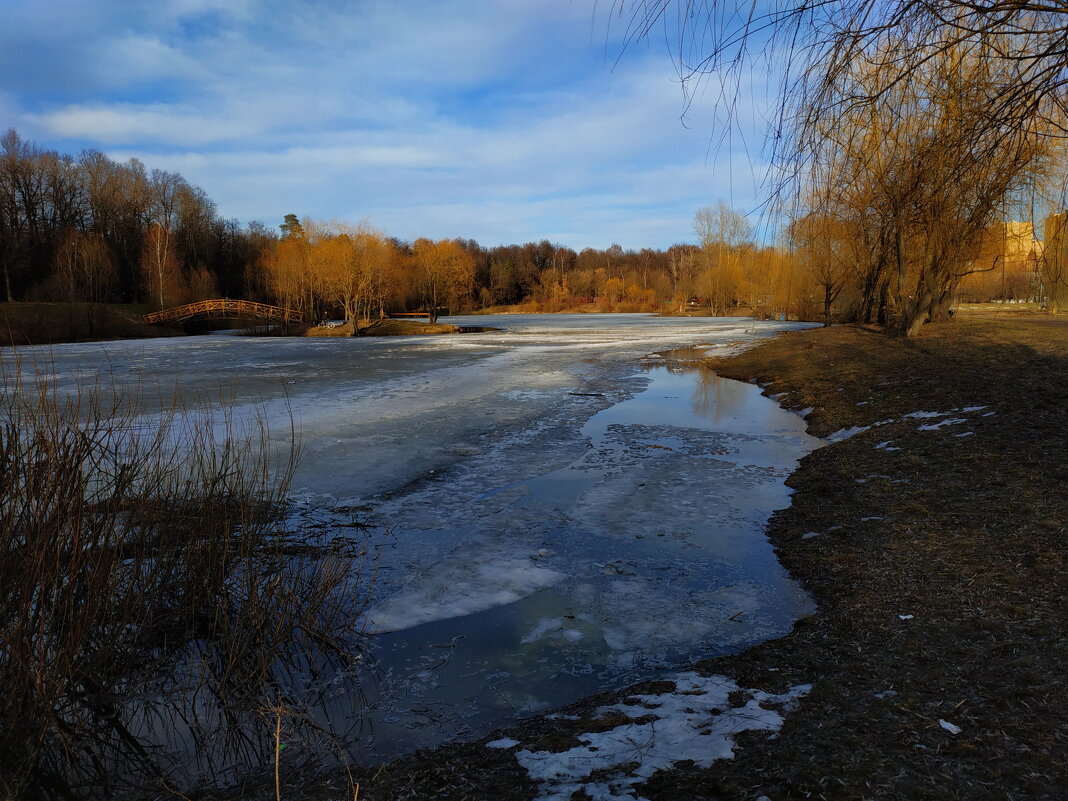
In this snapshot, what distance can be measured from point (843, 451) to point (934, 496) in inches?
94.6

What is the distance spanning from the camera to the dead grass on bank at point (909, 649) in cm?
229

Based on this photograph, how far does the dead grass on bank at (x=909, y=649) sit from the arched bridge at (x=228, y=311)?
4467 centimetres

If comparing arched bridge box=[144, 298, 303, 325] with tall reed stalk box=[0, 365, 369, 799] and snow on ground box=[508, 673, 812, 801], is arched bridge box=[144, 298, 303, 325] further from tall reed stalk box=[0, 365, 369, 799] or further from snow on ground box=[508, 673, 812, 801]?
snow on ground box=[508, 673, 812, 801]

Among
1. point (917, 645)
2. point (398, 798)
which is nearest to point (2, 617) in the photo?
point (398, 798)

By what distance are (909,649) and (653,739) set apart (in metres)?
1.57

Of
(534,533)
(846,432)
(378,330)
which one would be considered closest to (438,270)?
(378,330)

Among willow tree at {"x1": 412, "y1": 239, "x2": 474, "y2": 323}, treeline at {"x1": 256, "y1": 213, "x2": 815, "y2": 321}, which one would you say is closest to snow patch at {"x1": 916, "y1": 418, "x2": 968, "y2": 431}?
treeline at {"x1": 256, "y1": 213, "x2": 815, "y2": 321}

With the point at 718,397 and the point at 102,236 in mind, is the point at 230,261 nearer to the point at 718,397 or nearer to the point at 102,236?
the point at 102,236

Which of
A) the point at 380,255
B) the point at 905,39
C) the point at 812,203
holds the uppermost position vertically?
the point at 380,255

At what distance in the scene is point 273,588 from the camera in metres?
3.57

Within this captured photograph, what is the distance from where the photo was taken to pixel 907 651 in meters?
3.24

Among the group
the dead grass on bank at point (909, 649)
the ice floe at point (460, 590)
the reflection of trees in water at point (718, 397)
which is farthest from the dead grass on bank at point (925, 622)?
the reflection of trees in water at point (718, 397)

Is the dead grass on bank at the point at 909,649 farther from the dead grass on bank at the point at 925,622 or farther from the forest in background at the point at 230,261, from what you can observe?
the forest in background at the point at 230,261

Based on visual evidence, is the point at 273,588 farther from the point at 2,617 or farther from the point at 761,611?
the point at 761,611
